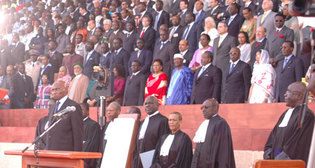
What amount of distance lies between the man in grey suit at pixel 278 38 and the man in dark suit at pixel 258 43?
0.29ft

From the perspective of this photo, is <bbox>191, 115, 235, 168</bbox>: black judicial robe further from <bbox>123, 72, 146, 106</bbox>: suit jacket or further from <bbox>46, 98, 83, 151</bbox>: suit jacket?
<bbox>123, 72, 146, 106</bbox>: suit jacket

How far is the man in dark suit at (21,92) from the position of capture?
42.1ft

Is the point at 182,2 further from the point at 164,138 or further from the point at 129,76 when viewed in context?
the point at 164,138

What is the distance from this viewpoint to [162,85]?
972 centimetres

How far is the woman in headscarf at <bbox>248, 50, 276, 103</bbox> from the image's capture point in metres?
8.38

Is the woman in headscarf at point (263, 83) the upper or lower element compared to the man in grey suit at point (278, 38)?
lower

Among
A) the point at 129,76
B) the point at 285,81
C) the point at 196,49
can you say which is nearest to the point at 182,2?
the point at 196,49

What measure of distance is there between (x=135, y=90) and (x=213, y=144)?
11.2ft

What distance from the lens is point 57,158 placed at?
16.3ft

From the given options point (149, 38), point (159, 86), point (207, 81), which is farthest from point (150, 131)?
point (149, 38)

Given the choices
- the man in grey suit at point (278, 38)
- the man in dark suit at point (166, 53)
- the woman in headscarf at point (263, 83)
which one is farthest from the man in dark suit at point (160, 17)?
the woman in headscarf at point (263, 83)

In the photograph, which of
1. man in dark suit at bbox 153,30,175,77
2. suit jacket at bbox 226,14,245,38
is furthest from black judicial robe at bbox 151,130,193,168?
suit jacket at bbox 226,14,245,38

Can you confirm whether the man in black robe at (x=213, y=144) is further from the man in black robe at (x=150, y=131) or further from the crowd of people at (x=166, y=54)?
the crowd of people at (x=166, y=54)

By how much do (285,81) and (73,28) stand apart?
25.3 ft
